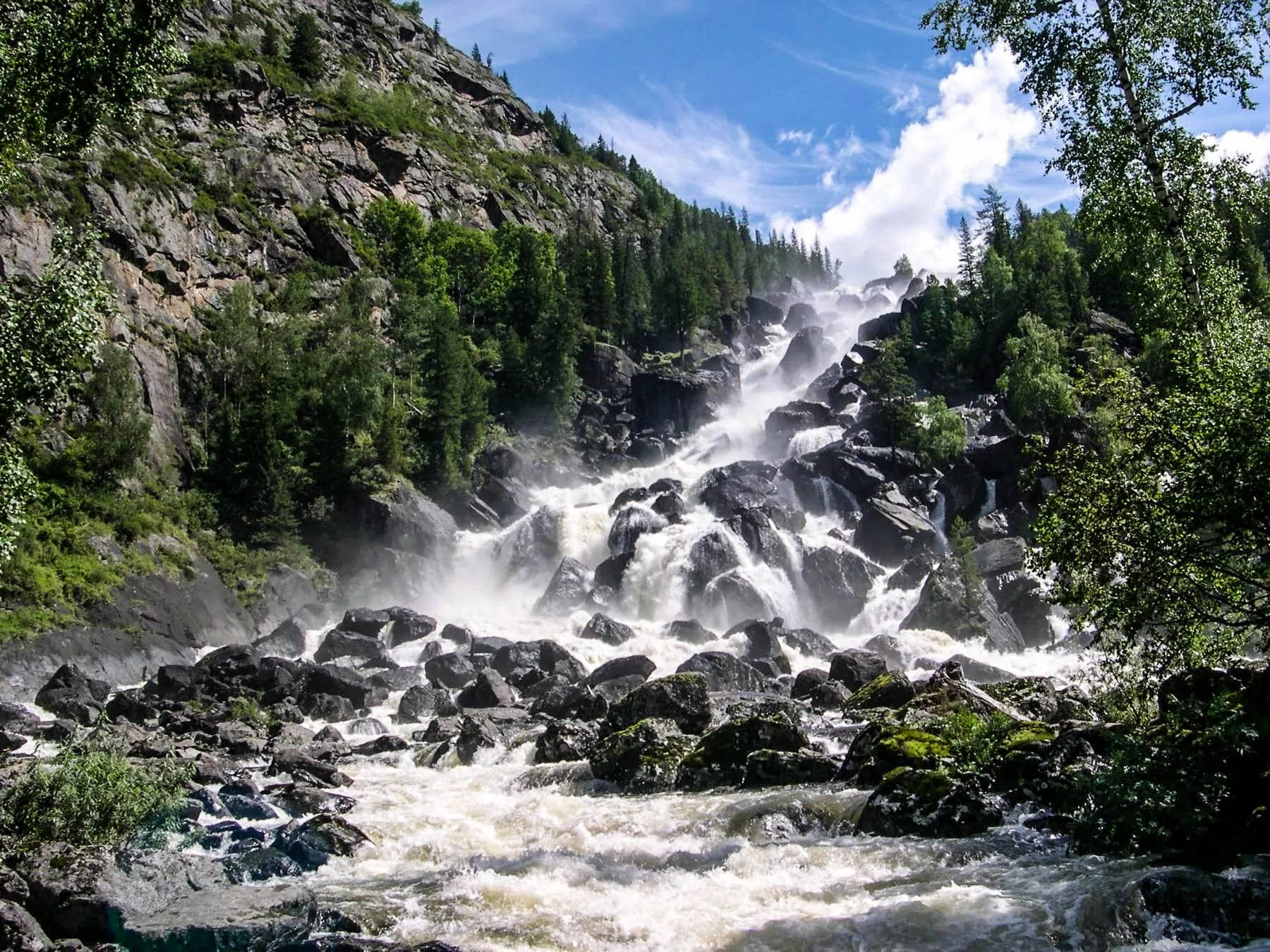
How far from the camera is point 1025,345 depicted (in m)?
72.5

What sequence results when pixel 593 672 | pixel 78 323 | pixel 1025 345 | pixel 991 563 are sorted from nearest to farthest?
pixel 78 323 < pixel 593 672 < pixel 991 563 < pixel 1025 345

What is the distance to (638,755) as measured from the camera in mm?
20125

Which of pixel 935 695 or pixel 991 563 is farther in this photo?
pixel 991 563

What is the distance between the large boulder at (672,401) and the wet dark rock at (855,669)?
177 feet

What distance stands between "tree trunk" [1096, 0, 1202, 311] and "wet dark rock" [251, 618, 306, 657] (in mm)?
39546

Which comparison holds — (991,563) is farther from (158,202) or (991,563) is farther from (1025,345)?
(158,202)

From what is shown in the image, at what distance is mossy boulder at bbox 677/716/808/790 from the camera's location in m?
19.0

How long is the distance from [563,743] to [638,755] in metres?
3.32

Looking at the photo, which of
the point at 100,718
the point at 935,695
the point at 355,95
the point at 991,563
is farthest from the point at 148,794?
the point at 355,95

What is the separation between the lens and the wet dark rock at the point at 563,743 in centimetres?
2242

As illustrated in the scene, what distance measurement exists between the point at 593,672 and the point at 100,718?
21.1 metres

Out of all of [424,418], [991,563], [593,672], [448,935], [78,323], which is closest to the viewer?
[448,935]

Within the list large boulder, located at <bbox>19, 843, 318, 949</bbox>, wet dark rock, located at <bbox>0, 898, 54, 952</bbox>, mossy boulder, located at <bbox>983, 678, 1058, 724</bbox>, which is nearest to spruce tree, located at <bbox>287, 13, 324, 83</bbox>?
mossy boulder, located at <bbox>983, 678, 1058, 724</bbox>

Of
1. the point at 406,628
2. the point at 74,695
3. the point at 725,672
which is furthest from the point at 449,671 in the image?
the point at 74,695
